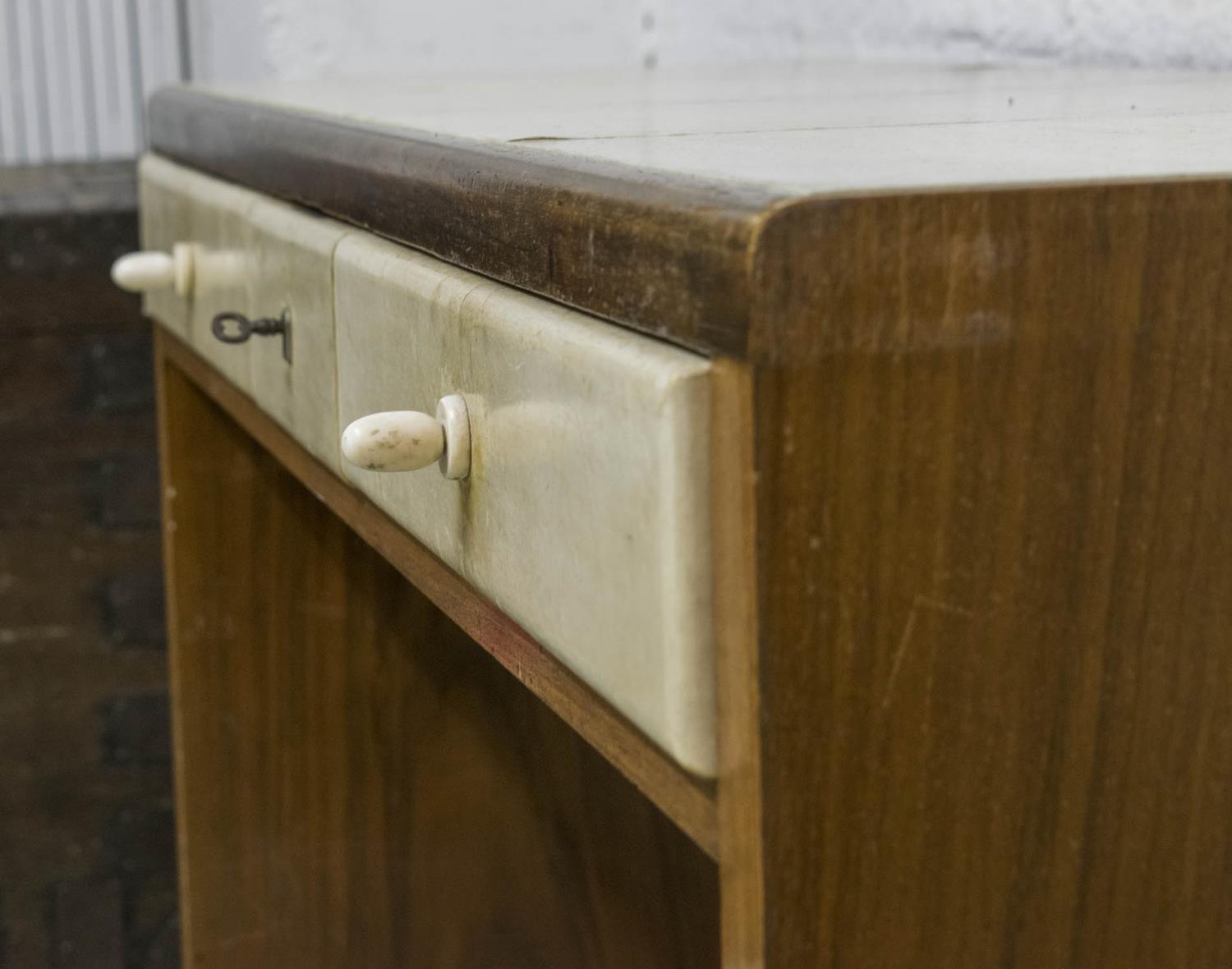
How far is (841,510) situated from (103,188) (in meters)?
1.31

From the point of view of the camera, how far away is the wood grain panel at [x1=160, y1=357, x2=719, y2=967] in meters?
1.00

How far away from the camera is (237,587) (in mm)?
1009

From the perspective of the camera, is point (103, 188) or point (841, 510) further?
point (103, 188)

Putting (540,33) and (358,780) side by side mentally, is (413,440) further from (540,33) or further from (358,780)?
(540,33)

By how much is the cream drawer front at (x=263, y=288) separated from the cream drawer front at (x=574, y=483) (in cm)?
8

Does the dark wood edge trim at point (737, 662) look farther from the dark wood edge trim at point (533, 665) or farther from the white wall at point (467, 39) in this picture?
the white wall at point (467, 39)

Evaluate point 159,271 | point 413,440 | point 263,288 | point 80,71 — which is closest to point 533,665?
point 413,440

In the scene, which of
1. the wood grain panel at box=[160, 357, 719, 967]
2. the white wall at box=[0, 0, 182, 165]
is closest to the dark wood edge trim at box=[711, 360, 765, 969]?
the wood grain panel at box=[160, 357, 719, 967]

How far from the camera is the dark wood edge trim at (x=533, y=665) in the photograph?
33 cm

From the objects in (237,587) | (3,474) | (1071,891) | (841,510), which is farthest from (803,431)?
(3,474)

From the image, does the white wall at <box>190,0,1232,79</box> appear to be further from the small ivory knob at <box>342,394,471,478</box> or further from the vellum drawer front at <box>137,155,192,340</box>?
the small ivory knob at <box>342,394,471,478</box>

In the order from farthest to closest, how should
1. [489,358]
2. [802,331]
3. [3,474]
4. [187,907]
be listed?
[3,474], [187,907], [489,358], [802,331]

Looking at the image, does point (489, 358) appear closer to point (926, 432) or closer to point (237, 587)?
point (926, 432)

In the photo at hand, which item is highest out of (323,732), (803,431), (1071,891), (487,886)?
(803,431)
